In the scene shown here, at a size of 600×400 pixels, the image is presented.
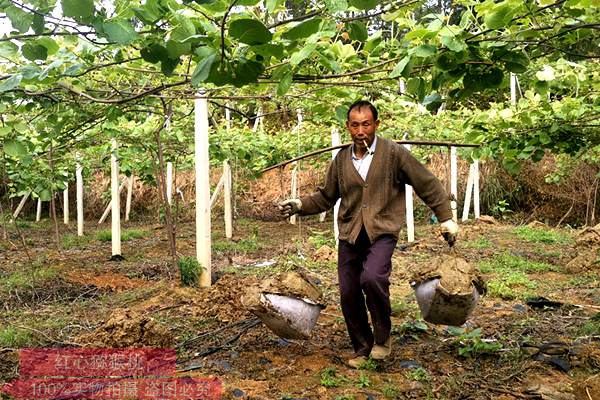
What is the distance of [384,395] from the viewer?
3066mm

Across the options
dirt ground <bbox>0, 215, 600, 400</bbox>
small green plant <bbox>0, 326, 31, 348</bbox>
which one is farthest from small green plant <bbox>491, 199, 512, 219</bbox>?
small green plant <bbox>0, 326, 31, 348</bbox>

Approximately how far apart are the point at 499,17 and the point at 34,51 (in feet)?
5.88

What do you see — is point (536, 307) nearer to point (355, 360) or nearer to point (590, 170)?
point (355, 360)

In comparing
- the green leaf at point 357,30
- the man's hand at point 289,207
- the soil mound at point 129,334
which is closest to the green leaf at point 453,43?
the green leaf at point 357,30

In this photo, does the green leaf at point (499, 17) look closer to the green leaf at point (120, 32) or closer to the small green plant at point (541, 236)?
the green leaf at point (120, 32)

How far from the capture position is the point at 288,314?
325cm

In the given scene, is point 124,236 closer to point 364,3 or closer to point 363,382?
point 363,382

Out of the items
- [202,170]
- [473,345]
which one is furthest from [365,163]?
[202,170]

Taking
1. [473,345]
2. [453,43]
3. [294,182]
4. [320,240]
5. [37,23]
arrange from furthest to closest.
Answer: [294,182], [320,240], [473,345], [453,43], [37,23]

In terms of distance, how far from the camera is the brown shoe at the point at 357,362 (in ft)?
11.3

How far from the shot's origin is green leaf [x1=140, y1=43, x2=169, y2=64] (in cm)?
217

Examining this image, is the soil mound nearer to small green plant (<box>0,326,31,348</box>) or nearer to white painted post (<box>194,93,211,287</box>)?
small green plant (<box>0,326,31,348</box>)

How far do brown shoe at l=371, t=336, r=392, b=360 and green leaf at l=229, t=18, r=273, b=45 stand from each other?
2256mm

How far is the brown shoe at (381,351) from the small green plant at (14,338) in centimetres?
256
